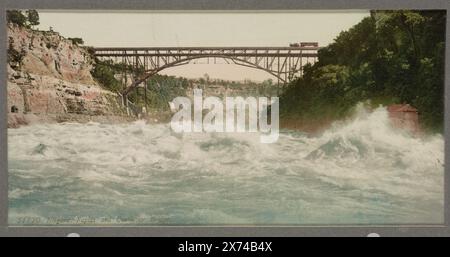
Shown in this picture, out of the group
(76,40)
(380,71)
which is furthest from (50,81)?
(380,71)

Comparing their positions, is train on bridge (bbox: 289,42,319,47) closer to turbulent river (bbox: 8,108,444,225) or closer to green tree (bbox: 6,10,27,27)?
turbulent river (bbox: 8,108,444,225)

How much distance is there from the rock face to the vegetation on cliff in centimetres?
211

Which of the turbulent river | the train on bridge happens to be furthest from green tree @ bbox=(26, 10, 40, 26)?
the train on bridge

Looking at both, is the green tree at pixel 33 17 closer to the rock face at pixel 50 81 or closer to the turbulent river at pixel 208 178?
the rock face at pixel 50 81

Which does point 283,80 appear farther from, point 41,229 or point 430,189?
point 41,229

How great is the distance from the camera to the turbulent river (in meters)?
10.1

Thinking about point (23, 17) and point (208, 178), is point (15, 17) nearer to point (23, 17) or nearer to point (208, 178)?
point (23, 17)

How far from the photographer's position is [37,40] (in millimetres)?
10211

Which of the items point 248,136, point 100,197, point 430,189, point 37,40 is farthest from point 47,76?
point 430,189

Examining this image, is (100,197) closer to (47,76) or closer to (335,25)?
(47,76)

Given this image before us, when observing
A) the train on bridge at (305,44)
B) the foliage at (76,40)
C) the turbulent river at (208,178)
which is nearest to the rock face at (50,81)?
the foliage at (76,40)

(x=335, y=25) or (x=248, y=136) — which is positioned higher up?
(x=335, y=25)
